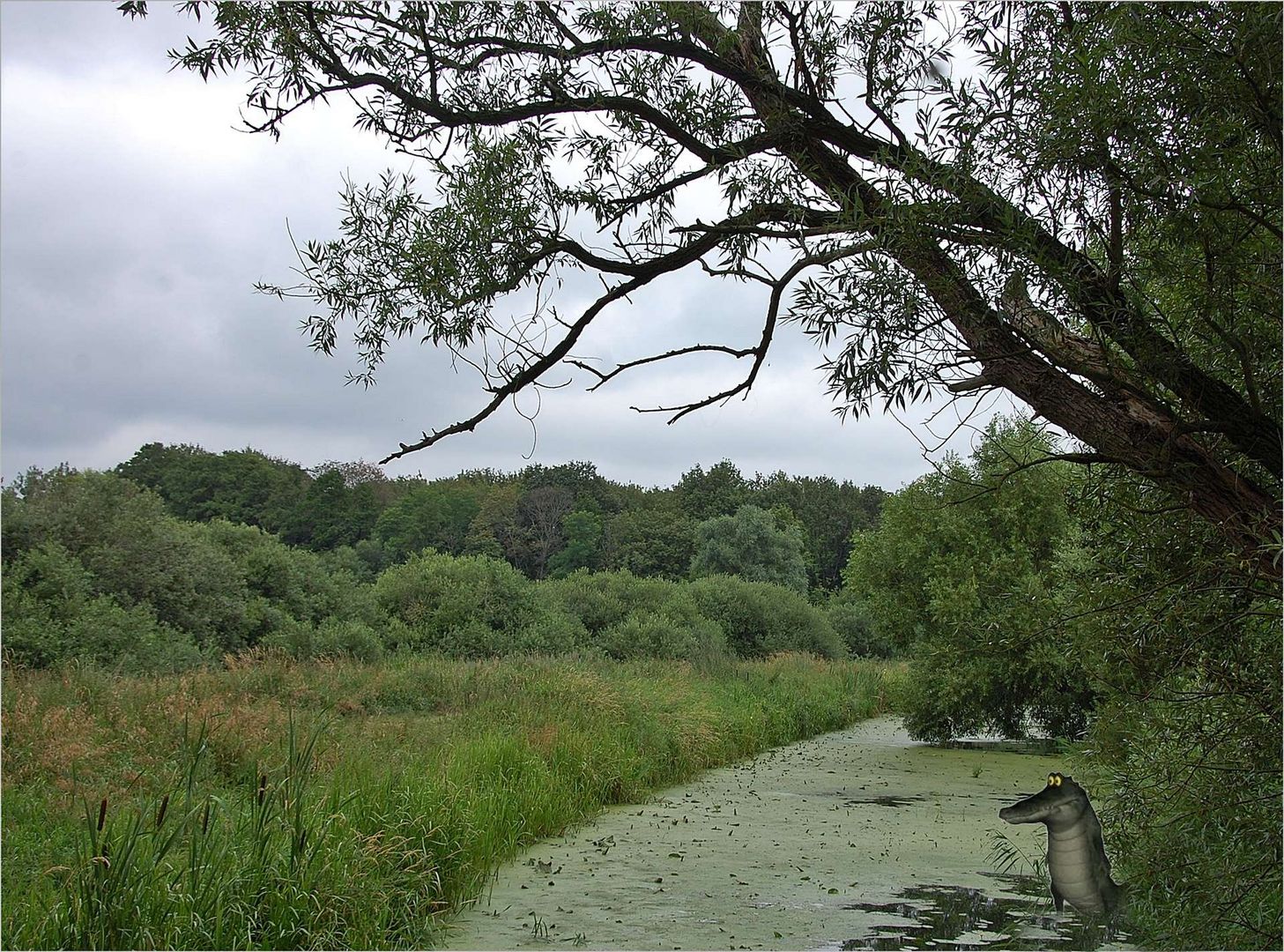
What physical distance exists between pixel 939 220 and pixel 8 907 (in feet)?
13.6

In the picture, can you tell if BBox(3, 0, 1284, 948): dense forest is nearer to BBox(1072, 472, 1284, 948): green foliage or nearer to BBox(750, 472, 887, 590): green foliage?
BBox(1072, 472, 1284, 948): green foliage

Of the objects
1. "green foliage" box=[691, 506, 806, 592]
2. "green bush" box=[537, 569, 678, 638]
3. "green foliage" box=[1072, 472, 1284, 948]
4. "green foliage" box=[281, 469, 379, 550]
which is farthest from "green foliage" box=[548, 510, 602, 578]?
"green foliage" box=[1072, 472, 1284, 948]

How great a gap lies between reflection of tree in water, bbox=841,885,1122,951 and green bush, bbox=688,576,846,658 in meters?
19.4

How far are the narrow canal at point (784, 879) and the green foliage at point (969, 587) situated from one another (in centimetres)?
351

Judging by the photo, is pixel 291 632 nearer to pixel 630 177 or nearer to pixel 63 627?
pixel 63 627

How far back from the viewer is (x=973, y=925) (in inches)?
219

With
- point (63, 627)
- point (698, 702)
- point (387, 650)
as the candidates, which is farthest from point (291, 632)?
point (698, 702)

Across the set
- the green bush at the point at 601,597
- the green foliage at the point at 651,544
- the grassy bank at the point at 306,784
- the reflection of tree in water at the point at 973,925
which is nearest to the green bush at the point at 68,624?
the grassy bank at the point at 306,784

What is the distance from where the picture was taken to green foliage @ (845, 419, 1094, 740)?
46.7 feet

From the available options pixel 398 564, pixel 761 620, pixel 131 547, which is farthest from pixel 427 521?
pixel 131 547

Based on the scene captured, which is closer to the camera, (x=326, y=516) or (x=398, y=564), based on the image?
(x=398, y=564)

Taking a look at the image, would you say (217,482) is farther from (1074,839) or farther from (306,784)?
(1074,839)

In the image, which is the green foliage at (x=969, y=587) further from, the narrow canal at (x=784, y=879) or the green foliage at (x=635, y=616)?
the green foliage at (x=635, y=616)

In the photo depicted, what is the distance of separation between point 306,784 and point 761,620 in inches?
845
